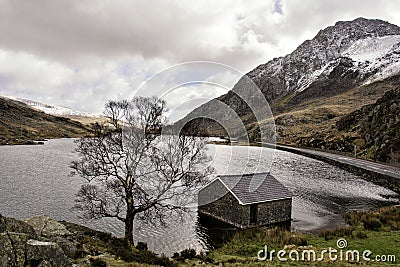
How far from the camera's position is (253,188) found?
103 feet

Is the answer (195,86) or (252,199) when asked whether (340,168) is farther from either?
(195,86)

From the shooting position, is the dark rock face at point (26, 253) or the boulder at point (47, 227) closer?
the dark rock face at point (26, 253)

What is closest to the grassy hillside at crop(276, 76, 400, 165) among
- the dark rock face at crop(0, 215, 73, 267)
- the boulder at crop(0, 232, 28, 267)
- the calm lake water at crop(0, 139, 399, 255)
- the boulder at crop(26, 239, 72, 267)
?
the calm lake water at crop(0, 139, 399, 255)

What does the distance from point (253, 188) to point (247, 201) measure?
214 centimetres

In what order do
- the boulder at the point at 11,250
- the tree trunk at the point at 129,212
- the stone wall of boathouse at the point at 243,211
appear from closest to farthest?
the boulder at the point at 11,250 → the tree trunk at the point at 129,212 → the stone wall of boathouse at the point at 243,211

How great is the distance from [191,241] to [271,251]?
310 inches

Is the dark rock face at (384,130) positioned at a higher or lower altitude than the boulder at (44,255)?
higher

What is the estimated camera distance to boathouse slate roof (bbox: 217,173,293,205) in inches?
1193

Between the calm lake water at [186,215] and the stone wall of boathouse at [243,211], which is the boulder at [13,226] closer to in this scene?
the calm lake water at [186,215]

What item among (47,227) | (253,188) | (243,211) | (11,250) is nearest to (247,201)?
(243,211)

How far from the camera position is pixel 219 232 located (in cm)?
2928

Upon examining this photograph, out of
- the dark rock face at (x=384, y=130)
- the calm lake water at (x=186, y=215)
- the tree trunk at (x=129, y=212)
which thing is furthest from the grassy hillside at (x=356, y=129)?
the tree trunk at (x=129, y=212)

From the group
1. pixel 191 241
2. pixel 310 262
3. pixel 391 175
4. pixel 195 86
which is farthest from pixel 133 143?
pixel 391 175

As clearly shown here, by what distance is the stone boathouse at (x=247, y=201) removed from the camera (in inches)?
1186
